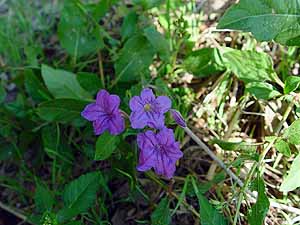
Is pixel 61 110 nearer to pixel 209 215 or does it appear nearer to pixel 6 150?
pixel 6 150

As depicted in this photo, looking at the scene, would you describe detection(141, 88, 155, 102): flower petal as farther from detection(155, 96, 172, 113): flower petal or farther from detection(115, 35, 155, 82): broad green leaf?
detection(115, 35, 155, 82): broad green leaf

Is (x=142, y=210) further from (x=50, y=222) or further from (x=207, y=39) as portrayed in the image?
→ (x=207, y=39)

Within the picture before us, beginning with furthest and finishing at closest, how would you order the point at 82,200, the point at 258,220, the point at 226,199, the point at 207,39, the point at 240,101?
the point at 207,39 → the point at 240,101 → the point at 226,199 → the point at 82,200 → the point at 258,220

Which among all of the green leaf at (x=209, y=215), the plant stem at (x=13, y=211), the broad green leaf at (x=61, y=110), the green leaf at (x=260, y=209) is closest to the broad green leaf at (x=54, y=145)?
the broad green leaf at (x=61, y=110)

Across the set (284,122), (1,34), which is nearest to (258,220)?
(284,122)

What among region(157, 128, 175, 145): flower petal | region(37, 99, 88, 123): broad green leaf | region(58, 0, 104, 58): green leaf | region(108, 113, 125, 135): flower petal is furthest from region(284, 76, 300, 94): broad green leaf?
region(58, 0, 104, 58): green leaf

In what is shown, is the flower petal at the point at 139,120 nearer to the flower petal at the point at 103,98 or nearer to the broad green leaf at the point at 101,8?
the flower petal at the point at 103,98

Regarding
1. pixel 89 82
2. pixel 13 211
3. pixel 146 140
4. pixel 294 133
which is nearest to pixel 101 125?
pixel 146 140
